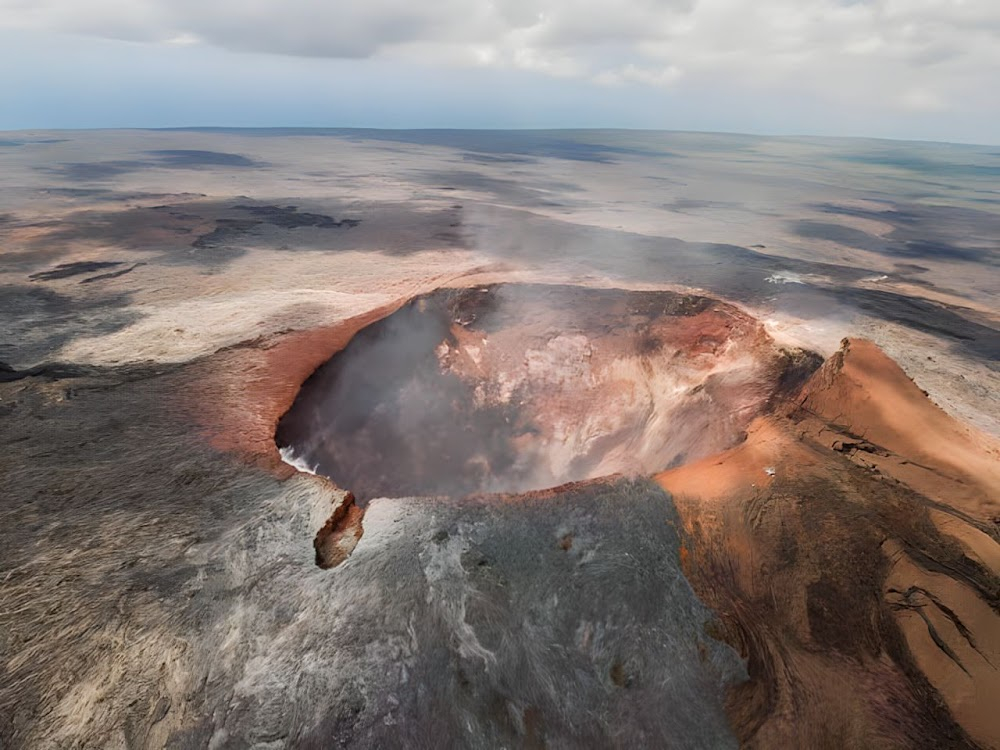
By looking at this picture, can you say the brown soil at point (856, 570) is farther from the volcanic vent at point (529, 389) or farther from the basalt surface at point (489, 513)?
the volcanic vent at point (529, 389)

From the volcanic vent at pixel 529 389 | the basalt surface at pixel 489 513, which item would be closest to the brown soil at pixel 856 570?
the basalt surface at pixel 489 513

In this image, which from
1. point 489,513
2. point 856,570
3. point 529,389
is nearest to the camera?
point 856,570

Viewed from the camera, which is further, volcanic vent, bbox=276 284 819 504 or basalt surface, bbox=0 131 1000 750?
volcanic vent, bbox=276 284 819 504

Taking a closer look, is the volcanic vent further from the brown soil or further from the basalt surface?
the brown soil

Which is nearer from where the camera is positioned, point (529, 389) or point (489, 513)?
point (489, 513)

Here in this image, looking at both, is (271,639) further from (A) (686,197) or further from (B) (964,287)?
(A) (686,197)

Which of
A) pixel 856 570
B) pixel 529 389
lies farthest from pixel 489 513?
pixel 529 389

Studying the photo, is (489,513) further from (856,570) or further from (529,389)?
(529,389)

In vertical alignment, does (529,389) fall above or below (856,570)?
→ below

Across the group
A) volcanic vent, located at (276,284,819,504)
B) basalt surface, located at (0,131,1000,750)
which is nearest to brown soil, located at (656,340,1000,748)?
basalt surface, located at (0,131,1000,750)
